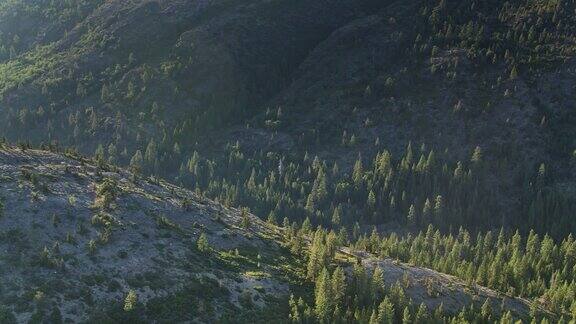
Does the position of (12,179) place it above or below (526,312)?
above

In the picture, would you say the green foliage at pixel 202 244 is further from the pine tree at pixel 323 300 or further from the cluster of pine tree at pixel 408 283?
the pine tree at pixel 323 300

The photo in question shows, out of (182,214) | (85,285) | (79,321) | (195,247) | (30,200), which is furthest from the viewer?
(182,214)

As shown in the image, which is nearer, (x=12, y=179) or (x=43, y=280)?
(x=43, y=280)

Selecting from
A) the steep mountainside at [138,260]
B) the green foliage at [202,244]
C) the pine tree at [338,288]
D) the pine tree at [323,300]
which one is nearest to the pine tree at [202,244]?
the green foliage at [202,244]

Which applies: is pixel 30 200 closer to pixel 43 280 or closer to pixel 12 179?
pixel 12 179

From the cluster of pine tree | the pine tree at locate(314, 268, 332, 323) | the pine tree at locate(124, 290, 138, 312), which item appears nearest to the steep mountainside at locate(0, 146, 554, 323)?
the pine tree at locate(124, 290, 138, 312)

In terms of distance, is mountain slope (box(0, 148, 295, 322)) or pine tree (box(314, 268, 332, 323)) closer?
mountain slope (box(0, 148, 295, 322))

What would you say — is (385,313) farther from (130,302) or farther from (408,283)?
(130,302)

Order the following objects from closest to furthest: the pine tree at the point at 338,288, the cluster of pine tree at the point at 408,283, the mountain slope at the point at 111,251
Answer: the mountain slope at the point at 111,251
the cluster of pine tree at the point at 408,283
the pine tree at the point at 338,288

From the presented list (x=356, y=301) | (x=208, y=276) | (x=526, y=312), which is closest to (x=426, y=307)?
(x=356, y=301)

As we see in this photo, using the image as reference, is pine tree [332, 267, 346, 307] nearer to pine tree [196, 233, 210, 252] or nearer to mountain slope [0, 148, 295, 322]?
mountain slope [0, 148, 295, 322]

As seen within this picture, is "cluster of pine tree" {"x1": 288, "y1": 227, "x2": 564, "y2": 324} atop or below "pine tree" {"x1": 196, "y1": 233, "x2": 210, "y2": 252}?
below
